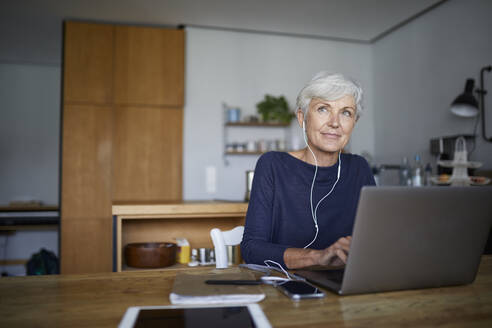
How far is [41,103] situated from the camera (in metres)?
5.50

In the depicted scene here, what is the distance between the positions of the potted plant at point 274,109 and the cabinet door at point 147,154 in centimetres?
88

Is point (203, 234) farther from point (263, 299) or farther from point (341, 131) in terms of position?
point (263, 299)

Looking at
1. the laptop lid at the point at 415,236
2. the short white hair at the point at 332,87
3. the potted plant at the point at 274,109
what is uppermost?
the potted plant at the point at 274,109

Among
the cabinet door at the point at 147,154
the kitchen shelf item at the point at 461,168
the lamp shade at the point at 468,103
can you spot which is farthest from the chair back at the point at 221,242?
the cabinet door at the point at 147,154

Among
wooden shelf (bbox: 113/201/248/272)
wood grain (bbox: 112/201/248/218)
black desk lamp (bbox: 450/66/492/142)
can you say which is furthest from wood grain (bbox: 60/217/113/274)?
black desk lamp (bbox: 450/66/492/142)

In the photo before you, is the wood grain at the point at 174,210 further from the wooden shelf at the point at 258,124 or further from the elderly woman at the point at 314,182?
the wooden shelf at the point at 258,124

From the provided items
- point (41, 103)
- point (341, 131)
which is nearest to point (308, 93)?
point (341, 131)

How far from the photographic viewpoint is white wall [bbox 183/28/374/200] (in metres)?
4.23

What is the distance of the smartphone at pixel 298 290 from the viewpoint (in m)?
0.79

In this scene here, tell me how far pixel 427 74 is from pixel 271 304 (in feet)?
12.2

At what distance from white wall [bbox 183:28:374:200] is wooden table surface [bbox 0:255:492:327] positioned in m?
3.28

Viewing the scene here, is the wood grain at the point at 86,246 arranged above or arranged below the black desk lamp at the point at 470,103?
Answer: below

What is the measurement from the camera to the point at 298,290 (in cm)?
82

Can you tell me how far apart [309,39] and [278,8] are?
0.92m
